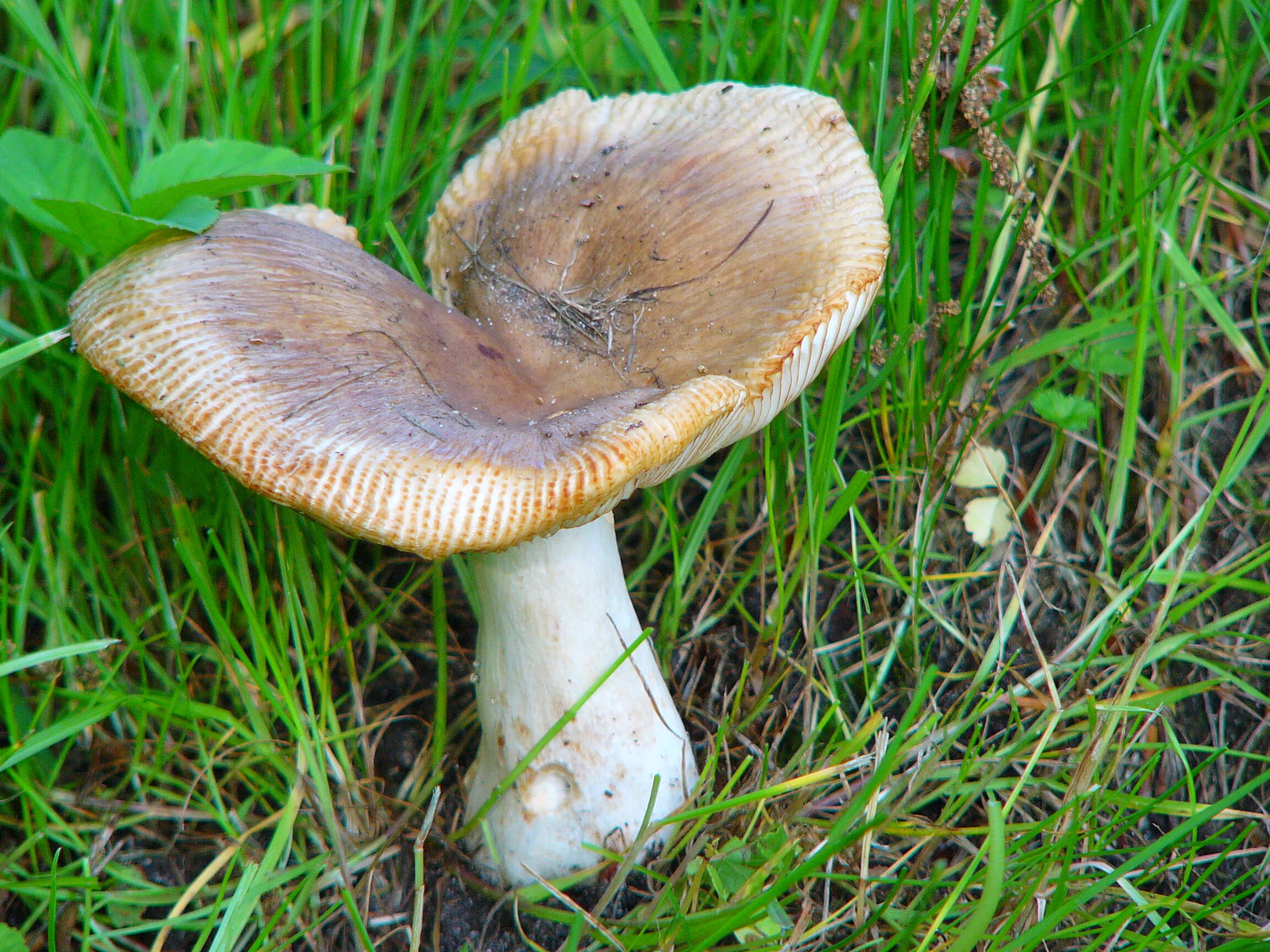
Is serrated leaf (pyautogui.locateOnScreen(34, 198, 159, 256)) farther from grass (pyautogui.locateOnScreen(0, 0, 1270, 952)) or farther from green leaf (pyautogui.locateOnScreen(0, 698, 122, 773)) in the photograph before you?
green leaf (pyautogui.locateOnScreen(0, 698, 122, 773))

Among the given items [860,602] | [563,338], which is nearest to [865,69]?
[563,338]

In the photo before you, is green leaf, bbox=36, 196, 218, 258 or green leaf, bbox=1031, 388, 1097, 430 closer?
green leaf, bbox=36, 196, 218, 258

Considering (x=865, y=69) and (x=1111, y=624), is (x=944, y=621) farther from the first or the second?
(x=865, y=69)

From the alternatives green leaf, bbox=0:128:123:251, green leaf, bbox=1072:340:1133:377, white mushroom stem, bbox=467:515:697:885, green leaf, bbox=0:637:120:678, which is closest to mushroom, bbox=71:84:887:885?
white mushroom stem, bbox=467:515:697:885

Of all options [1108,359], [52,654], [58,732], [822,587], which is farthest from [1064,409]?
[58,732]

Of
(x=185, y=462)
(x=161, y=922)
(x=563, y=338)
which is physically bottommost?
(x=161, y=922)

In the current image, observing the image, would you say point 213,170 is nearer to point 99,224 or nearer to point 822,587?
point 99,224

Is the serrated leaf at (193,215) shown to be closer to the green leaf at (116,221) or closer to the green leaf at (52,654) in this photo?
the green leaf at (116,221)
